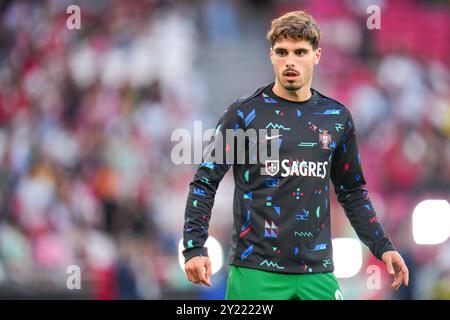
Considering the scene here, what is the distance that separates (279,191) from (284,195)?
25 millimetres

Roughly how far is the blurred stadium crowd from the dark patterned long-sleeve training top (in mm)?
4397

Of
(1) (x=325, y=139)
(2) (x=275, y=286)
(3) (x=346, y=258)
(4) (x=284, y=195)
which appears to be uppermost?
(1) (x=325, y=139)

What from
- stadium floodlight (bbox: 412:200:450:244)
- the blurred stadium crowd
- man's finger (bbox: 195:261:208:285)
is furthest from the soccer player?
stadium floodlight (bbox: 412:200:450:244)

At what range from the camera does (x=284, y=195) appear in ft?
12.3

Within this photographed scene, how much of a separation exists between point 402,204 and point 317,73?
5.76ft

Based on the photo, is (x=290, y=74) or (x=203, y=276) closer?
(x=203, y=276)

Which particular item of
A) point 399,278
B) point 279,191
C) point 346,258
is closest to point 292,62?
point 279,191

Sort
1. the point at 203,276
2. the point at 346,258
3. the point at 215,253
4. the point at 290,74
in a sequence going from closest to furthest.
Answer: the point at 203,276, the point at 290,74, the point at 215,253, the point at 346,258

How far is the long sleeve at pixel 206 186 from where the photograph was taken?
12.3 ft

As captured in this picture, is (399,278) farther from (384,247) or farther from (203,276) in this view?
(203,276)

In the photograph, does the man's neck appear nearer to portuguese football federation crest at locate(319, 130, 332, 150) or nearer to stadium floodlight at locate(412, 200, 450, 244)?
portuguese football federation crest at locate(319, 130, 332, 150)

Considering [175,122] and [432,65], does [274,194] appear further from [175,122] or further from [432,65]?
[432,65]

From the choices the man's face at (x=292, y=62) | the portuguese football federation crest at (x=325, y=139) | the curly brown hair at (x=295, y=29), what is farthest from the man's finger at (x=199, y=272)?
the curly brown hair at (x=295, y=29)
